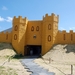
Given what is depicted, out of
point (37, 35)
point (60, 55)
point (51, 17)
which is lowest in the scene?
point (60, 55)

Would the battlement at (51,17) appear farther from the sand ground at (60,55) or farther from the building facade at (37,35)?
the sand ground at (60,55)

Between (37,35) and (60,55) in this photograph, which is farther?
(37,35)

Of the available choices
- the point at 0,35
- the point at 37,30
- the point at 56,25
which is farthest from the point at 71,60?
the point at 0,35

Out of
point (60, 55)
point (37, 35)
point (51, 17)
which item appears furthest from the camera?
point (37, 35)

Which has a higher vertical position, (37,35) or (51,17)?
(51,17)

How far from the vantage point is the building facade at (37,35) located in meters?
33.1

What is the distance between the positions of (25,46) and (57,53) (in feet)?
29.3

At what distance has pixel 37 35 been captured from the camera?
3525cm

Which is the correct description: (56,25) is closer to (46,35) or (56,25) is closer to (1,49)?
(46,35)

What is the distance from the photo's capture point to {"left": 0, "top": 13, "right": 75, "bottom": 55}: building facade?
109ft

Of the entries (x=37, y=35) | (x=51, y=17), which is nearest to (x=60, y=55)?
(x=37, y=35)

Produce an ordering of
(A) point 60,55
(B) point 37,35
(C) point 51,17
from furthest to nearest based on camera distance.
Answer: (B) point 37,35
(C) point 51,17
(A) point 60,55

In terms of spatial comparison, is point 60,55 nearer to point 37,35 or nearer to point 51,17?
point 37,35

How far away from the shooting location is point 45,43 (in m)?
32.8
